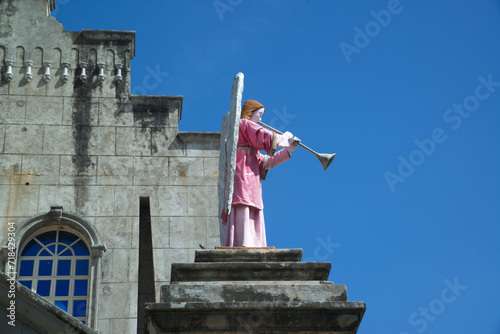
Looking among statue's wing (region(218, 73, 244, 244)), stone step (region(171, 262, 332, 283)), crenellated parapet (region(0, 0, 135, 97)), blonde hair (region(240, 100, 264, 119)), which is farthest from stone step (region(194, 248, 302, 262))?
crenellated parapet (region(0, 0, 135, 97))

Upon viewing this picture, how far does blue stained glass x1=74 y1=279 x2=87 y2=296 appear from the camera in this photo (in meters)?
18.4

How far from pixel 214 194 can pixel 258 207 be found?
681 centimetres

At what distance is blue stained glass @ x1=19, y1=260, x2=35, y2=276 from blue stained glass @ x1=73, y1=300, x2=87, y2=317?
3.95 feet

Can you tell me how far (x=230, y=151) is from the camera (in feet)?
42.5

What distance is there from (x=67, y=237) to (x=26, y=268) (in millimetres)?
1175

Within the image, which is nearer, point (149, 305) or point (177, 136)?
point (149, 305)

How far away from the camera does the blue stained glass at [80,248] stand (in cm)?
1884

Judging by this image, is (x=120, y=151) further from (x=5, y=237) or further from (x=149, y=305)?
(x=149, y=305)

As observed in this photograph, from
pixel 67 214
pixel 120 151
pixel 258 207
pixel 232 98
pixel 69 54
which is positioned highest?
pixel 69 54

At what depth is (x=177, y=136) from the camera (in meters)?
20.2

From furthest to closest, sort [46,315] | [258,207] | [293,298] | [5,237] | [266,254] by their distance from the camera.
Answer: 1. [5,237]
2. [258,207]
3. [266,254]
4. [293,298]
5. [46,315]

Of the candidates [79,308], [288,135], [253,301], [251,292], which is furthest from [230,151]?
[79,308]

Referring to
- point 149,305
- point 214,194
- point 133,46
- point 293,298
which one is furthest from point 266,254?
point 133,46

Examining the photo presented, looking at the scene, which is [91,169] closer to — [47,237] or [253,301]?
[47,237]
